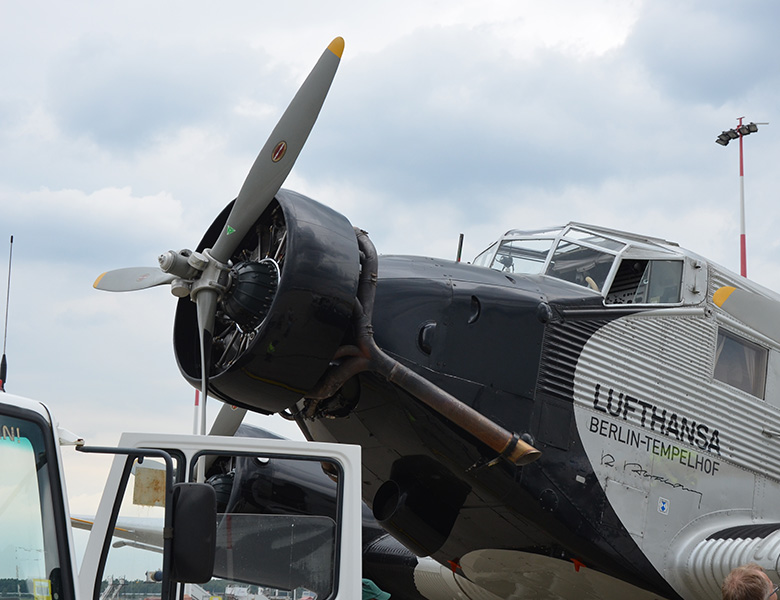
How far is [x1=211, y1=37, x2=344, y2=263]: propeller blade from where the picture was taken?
7016 mm

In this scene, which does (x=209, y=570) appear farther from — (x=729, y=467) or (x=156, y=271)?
(x=729, y=467)

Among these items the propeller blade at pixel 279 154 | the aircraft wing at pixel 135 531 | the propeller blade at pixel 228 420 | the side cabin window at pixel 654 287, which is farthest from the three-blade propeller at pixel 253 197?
the side cabin window at pixel 654 287

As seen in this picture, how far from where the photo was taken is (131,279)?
24.2 feet

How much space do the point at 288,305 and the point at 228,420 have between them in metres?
2.70

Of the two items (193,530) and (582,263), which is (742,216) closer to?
(582,263)

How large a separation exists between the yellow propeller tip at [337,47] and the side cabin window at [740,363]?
4.51 metres

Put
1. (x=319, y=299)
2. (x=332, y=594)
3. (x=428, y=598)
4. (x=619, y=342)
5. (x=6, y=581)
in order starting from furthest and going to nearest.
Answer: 1. (x=428, y=598)
2. (x=619, y=342)
3. (x=319, y=299)
4. (x=332, y=594)
5. (x=6, y=581)

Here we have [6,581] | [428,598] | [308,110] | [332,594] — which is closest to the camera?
[6,581]

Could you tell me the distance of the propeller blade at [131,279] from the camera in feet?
23.8

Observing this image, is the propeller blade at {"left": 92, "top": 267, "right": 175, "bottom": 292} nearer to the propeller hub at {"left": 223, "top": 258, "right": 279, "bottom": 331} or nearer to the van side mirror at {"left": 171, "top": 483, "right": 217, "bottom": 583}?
the propeller hub at {"left": 223, "top": 258, "right": 279, "bottom": 331}

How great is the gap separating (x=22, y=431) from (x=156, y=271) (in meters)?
4.28

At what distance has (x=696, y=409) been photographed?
8523mm

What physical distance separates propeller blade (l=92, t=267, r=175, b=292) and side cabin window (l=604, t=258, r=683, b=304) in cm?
405

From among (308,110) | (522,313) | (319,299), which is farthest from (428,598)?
(308,110)
